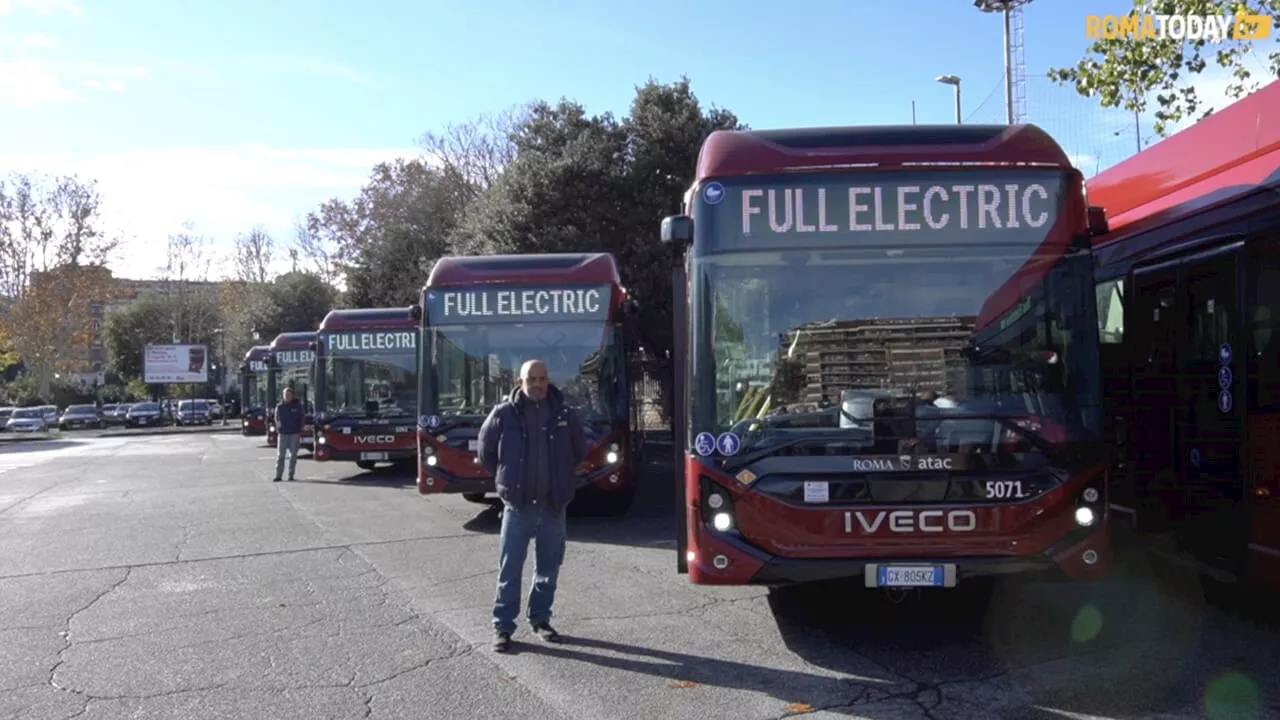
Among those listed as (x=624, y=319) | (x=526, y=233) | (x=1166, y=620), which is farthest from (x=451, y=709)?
(x=526, y=233)

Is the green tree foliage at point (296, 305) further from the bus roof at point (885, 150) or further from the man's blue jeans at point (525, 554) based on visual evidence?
the bus roof at point (885, 150)

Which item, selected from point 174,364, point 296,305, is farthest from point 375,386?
point 174,364

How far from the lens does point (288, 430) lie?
1991 cm

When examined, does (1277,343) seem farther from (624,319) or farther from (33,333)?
(33,333)

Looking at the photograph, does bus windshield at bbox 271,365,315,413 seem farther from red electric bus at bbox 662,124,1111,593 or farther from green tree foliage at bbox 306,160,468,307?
red electric bus at bbox 662,124,1111,593

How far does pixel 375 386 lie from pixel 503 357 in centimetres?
727

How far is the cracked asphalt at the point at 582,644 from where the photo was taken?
5.53 m

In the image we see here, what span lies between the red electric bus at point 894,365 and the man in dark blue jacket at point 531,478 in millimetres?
878

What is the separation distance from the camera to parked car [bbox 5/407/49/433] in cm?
5406

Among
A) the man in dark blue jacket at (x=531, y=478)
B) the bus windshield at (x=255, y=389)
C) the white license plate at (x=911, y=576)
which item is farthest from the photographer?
the bus windshield at (x=255, y=389)

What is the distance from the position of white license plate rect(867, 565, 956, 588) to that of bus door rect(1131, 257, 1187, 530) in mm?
2802

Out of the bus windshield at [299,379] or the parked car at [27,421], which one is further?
the parked car at [27,421]

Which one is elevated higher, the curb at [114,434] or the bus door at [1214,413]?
the bus door at [1214,413]

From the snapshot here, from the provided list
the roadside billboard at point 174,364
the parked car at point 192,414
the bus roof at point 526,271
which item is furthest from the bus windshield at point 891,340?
the roadside billboard at point 174,364
